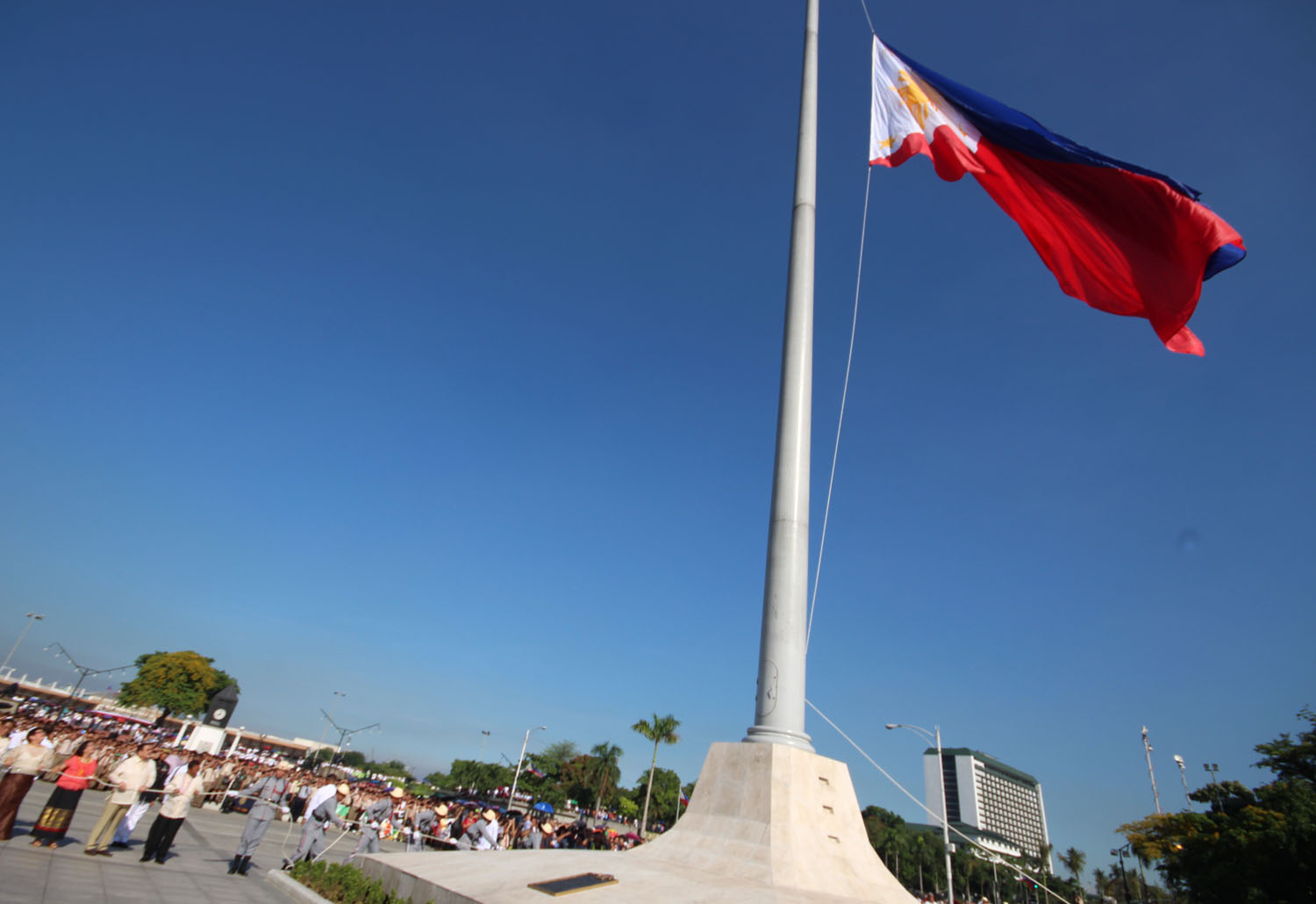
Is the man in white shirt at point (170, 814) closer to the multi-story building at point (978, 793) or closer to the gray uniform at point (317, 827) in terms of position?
the gray uniform at point (317, 827)

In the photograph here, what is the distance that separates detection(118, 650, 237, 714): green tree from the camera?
75.1 metres

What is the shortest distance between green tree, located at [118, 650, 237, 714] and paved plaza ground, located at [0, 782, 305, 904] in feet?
253

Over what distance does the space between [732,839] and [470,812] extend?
1467cm

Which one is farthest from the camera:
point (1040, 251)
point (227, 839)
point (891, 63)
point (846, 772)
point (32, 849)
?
point (227, 839)

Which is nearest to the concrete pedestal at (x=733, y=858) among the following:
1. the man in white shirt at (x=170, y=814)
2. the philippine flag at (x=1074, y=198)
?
the man in white shirt at (x=170, y=814)

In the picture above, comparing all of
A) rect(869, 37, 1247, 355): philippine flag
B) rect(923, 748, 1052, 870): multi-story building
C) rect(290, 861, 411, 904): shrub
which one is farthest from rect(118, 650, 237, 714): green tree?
rect(923, 748, 1052, 870): multi-story building

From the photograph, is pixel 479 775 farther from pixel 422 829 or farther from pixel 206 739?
pixel 422 829

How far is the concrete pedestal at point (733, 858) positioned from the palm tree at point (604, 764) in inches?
2973

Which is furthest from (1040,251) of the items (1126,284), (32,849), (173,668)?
(173,668)

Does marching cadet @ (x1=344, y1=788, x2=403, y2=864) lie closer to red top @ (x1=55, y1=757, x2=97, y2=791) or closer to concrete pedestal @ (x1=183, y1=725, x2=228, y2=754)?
red top @ (x1=55, y1=757, x2=97, y2=791)

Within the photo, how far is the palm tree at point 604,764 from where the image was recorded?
77438 mm

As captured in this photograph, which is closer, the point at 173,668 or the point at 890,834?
the point at 173,668

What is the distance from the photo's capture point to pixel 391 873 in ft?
22.6

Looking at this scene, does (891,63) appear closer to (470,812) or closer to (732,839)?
(732,839)
